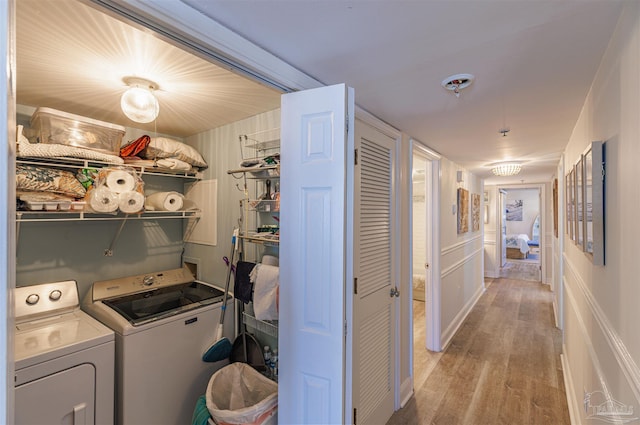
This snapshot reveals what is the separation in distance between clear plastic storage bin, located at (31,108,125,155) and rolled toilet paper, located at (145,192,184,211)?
0.44 meters

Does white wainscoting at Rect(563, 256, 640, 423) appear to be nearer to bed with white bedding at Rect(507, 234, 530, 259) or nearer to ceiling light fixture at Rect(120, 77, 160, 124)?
ceiling light fixture at Rect(120, 77, 160, 124)

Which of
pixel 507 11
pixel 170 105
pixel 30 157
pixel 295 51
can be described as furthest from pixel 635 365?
pixel 30 157

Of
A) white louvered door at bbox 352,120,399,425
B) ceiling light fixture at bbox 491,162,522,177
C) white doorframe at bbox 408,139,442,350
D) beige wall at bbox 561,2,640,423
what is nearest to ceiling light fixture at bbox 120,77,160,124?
white louvered door at bbox 352,120,399,425

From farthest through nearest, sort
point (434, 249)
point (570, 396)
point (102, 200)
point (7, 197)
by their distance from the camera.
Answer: point (434, 249), point (570, 396), point (102, 200), point (7, 197)

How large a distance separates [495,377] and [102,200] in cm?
352

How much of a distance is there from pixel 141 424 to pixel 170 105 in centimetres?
204

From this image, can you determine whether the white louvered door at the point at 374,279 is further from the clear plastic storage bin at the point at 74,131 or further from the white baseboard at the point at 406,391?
the clear plastic storage bin at the point at 74,131

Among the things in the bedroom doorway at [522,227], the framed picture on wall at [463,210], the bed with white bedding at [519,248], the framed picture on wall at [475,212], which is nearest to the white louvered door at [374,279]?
the framed picture on wall at [463,210]

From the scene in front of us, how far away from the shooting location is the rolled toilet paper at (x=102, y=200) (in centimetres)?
191

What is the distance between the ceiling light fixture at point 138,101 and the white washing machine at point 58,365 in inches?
49.4

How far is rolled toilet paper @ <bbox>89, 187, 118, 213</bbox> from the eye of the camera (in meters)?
1.91

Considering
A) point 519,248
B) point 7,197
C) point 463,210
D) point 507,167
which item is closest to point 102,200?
point 7,197

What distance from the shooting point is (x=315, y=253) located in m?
1.27

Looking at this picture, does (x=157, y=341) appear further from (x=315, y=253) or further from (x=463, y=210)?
(x=463, y=210)
